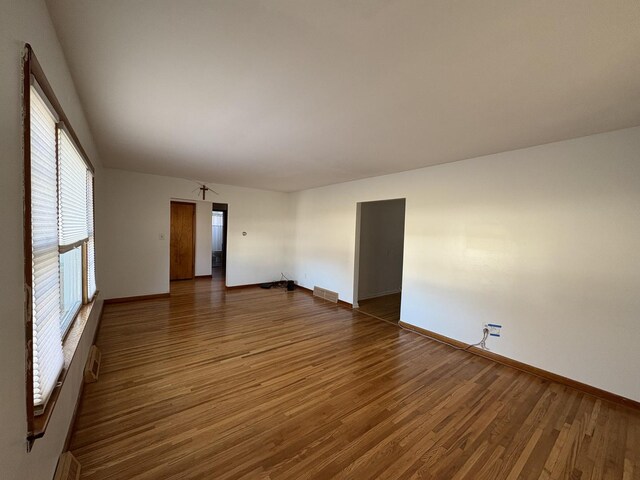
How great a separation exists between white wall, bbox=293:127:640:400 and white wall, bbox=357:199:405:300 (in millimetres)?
1585

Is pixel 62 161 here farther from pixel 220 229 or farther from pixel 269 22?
pixel 220 229

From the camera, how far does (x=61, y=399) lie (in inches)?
58.6

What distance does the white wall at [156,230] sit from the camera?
4645mm

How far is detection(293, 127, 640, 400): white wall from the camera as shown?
2.32m

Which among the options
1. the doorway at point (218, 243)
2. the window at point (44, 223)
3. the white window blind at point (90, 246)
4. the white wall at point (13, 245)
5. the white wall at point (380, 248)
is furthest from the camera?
the doorway at point (218, 243)

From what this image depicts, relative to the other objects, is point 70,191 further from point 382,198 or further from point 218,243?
point 218,243

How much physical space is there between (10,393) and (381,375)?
2638 millimetres

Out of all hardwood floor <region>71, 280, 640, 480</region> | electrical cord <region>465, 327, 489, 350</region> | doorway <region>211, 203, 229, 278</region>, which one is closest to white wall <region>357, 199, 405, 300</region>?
hardwood floor <region>71, 280, 640, 480</region>

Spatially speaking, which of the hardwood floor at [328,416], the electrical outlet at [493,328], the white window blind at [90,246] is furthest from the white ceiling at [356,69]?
the hardwood floor at [328,416]

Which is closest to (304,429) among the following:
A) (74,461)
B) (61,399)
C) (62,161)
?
(74,461)

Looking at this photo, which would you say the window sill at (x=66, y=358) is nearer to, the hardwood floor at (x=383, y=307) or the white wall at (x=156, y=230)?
the white wall at (x=156, y=230)

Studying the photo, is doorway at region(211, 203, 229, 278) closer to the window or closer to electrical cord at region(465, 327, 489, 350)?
the window

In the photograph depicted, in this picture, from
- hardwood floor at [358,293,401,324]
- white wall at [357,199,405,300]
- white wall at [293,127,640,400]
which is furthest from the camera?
white wall at [357,199,405,300]

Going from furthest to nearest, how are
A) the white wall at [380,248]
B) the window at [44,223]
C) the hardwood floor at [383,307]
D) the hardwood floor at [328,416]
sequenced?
the white wall at [380,248] < the hardwood floor at [383,307] < the hardwood floor at [328,416] < the window at [44,223]
